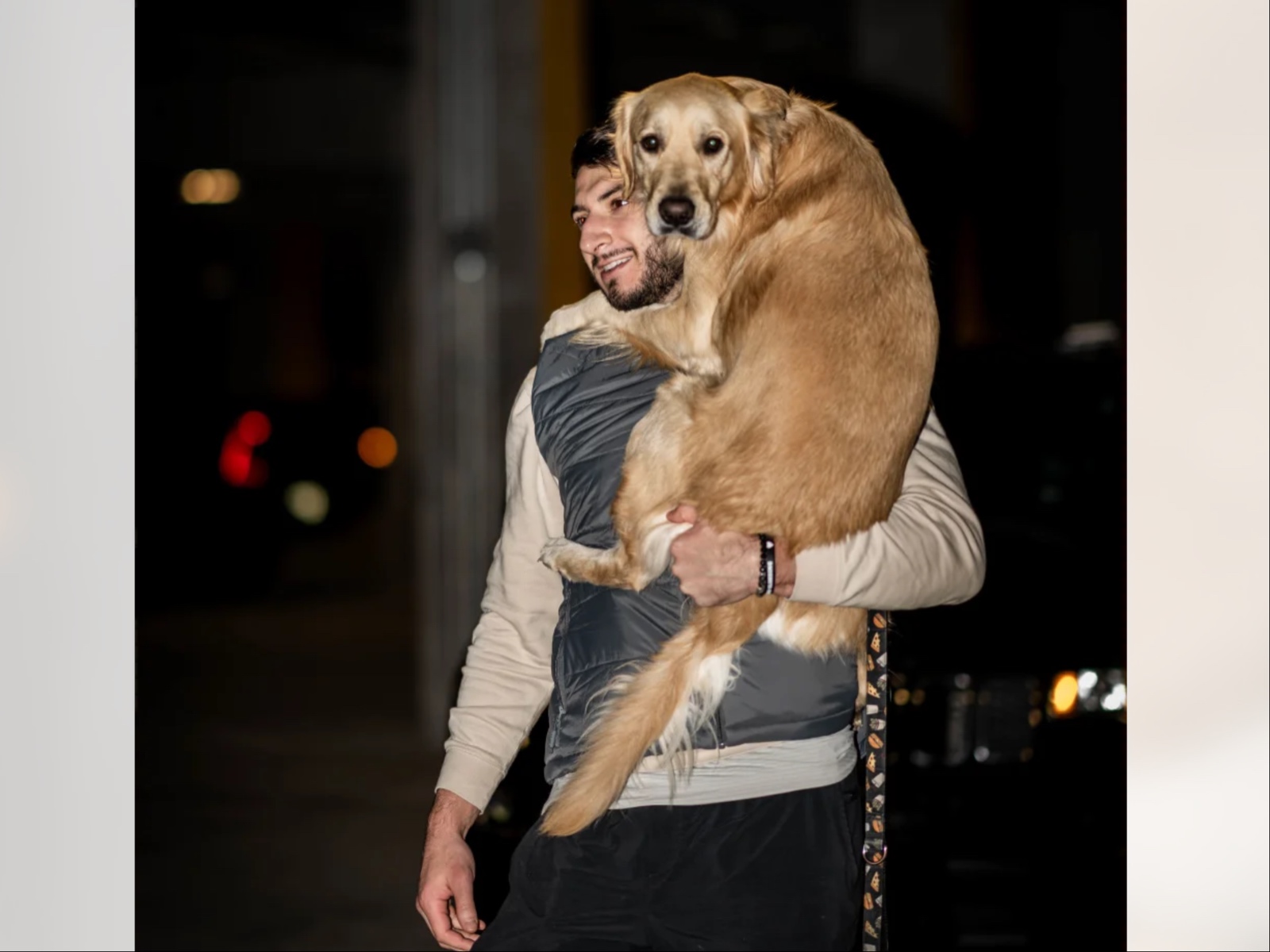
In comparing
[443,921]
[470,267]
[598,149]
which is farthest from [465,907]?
[470,267]

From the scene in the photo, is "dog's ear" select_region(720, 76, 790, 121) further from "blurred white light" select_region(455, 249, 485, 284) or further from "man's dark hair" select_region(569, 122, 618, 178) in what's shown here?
"blurred white light" select_region(455, 249, 485, 284)

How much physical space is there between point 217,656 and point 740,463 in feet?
29.5

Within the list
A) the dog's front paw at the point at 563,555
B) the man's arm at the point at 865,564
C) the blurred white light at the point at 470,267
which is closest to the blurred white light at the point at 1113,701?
the man's arm at the point at 865,564

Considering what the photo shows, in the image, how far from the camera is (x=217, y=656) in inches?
416

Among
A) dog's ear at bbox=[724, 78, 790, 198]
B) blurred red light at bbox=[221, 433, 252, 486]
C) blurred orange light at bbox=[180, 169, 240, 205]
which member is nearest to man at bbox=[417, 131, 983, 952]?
dog's ear at bbox=[724, 78, 790, 198]

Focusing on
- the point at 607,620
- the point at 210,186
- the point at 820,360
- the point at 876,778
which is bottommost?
the point at 876,778

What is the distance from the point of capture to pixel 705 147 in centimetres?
215

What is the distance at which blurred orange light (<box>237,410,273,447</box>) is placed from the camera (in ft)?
42.4

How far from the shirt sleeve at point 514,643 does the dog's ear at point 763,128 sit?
460 mm

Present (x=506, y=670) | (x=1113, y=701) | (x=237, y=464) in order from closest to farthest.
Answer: (x=506, y=670), (x=1113, y=701), (x=237, y=464)

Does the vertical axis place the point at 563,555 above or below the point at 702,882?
above

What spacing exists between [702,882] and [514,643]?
0.51m

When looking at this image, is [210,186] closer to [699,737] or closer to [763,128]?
[763,128]

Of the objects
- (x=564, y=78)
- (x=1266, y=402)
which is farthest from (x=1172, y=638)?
(x=564, y=78)
